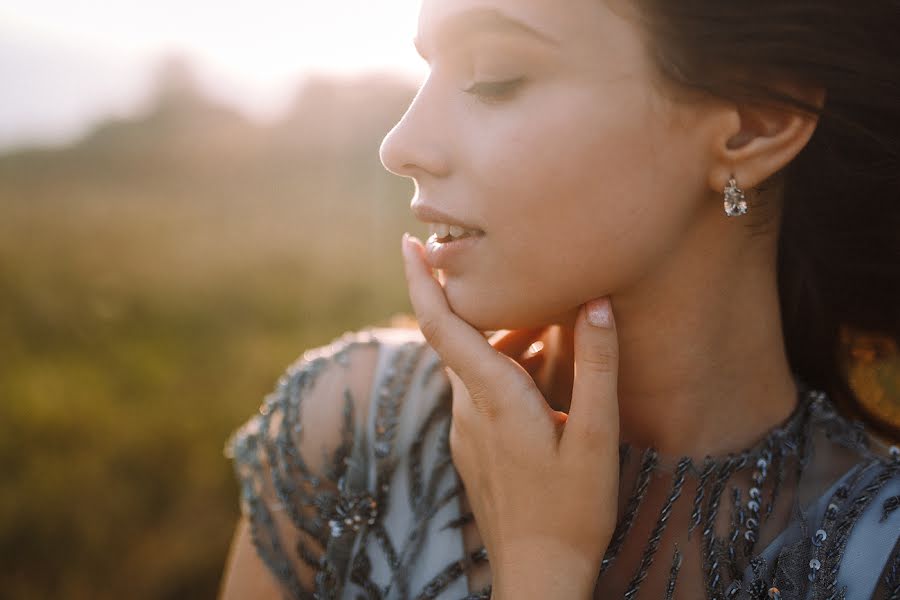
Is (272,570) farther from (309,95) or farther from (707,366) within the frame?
(309,95)

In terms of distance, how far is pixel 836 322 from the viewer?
191 centimetres

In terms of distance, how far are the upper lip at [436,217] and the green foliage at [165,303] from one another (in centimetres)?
246

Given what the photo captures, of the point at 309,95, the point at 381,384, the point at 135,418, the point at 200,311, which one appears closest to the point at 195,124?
the point at 309,95

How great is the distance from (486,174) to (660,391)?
0.63 m

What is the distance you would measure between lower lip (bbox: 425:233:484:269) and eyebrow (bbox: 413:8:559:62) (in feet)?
1.11

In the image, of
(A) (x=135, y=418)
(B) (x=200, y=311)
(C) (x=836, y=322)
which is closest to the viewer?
(C) (x=836, y=322)

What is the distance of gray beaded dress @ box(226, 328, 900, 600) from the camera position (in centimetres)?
144

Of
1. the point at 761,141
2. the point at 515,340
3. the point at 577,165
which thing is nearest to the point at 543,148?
the point at 577,165

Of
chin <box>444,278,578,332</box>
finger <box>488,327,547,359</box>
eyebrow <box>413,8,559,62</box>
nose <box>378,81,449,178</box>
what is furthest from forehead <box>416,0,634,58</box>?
finger <box>488,327,547,359</box>

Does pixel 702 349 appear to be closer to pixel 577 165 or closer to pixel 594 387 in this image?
pixel 594 387

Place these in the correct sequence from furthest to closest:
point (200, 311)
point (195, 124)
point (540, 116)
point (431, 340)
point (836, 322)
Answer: point (195, 124) → point (200, 311) → point (836, 322) → point (431, 340) → point (540, 116)

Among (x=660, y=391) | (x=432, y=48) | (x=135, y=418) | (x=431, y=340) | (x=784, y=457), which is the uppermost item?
(x=432, y=48)

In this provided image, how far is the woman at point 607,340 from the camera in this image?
1.29 m

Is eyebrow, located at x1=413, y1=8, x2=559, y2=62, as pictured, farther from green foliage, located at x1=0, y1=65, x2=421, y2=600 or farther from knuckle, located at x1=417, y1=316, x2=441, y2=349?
green foliage, located at x1=0, y1=65, x2=421, y2=600
